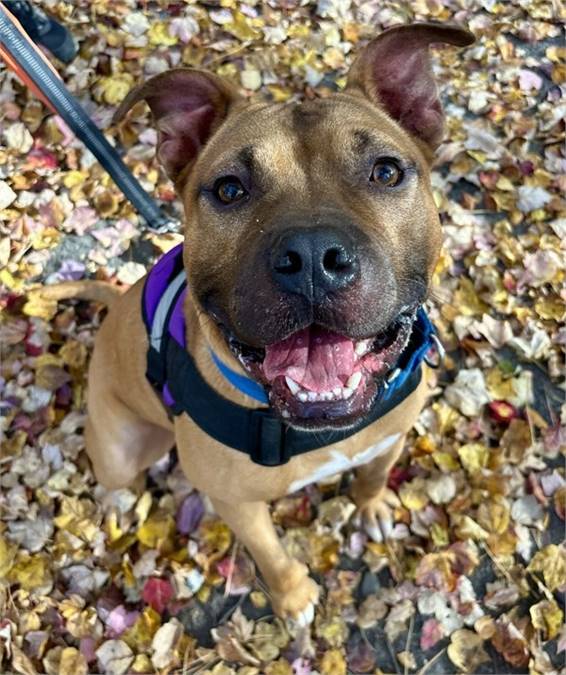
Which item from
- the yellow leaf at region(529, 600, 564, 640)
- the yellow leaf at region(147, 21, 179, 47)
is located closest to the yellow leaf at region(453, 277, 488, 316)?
the yellow leaf at region(529, 600, 564, 640)

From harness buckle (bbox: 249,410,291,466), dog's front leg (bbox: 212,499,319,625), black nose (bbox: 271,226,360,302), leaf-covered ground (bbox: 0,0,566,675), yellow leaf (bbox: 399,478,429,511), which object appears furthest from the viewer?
yellow leaf (bbox: 399,478,429,511)

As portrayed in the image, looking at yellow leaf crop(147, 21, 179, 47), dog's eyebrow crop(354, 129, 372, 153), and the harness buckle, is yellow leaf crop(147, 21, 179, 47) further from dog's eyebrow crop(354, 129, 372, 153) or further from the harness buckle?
the harness buckle

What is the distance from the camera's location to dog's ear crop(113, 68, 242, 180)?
2600 mm

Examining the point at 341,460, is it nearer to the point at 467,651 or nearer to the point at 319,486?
the point at 319,486

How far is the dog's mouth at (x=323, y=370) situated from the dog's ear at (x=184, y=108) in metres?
0.90

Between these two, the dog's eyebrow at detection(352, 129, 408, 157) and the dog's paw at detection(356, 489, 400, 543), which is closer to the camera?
the dog's eyebrow at detection(352, 129, 408, 157)

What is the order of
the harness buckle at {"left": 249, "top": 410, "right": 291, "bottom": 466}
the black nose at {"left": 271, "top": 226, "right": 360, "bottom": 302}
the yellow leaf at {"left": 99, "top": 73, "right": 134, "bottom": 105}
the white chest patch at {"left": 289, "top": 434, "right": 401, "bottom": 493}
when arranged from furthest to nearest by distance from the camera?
the yellow leaf at {"left": 99, "top": 73, "right": 134, "bottom": 105}
the white chest patch at {"left": 289, "top": 434, "right": 401, "bottom": 493}
the harness buckle at {"left": 249, "top": 410, "right": 291, "bottom": 466}
the black nose at {"left": 271, "top": 226, "right": 360, "bottom": 302}

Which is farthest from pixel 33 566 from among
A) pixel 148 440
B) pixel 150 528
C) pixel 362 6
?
pixel 362 6

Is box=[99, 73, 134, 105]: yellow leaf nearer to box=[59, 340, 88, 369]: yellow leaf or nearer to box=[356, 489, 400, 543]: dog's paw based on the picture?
box=[59, 340, 88, 369]: yellow leaf

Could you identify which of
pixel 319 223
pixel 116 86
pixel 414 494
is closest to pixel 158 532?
pixel 414 494

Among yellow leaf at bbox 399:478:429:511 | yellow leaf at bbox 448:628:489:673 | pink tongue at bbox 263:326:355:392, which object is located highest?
pink tongue at bbox 263:326:355:392

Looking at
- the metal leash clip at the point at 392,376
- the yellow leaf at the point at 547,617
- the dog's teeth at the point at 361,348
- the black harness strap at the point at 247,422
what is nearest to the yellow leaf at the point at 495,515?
the yellow leaf at the point at 547,617

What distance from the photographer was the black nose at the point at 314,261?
2.02 m

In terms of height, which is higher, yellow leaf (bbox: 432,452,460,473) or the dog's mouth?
the dog's mouth
